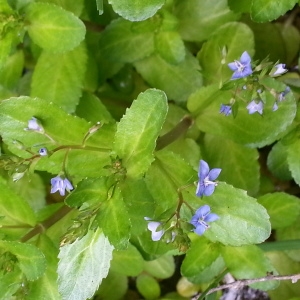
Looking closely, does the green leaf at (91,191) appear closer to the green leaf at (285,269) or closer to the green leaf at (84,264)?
the green leaf at (84,264)

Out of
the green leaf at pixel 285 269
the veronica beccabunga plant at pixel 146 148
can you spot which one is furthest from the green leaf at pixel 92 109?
the green leaf at pixel 285 269

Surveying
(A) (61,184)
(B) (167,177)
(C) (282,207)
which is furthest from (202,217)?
(C) (282,207)

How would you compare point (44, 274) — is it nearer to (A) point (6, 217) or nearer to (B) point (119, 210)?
(A) point (6, 217)

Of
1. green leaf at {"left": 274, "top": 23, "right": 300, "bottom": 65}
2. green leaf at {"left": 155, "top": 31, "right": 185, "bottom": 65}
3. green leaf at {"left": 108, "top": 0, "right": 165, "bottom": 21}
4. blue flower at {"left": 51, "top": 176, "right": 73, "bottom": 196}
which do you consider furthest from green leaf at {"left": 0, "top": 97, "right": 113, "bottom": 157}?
green leaf at {"left": 274, "top": 23, "right": 300, "bottom": 65}

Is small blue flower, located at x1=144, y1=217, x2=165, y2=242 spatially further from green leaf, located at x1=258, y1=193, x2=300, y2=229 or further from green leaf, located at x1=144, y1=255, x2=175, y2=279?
green leaf, located at x1=144, y1=255, x2=175, y2=279

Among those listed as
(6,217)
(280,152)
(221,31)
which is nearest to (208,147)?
(280,152)
